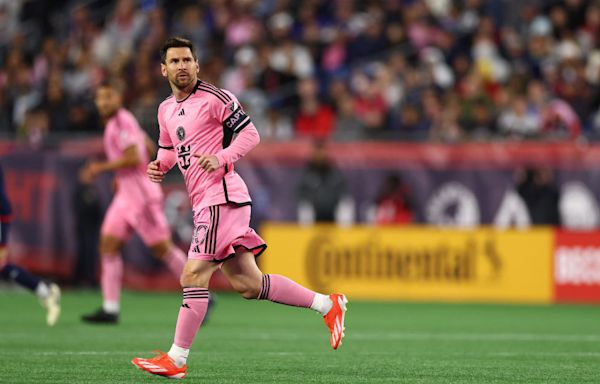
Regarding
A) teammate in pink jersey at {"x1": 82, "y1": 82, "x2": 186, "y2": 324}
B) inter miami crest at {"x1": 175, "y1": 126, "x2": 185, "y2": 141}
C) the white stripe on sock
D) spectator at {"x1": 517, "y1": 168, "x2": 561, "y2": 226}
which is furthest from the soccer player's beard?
spectator at {"x1": 517, "y1": 168, "x2": 561, "y2": 226}

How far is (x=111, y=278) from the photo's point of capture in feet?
42.9

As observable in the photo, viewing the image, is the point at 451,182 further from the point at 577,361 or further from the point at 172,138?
the point at 172,138

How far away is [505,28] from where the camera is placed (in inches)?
875

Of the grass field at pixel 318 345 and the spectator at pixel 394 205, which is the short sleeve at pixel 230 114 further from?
the spectator at pixel 394 205

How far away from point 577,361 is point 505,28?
44.2 ft

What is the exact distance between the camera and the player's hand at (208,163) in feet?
25.9

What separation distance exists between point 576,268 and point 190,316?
10.8 metres

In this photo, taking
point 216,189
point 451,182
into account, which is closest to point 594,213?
point 451,182

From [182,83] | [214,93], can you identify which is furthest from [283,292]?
[182,83]

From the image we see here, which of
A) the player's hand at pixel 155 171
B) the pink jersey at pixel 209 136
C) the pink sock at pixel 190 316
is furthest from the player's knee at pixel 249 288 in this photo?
the player's hand at pixel 155 171

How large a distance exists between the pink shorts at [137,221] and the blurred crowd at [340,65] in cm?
598

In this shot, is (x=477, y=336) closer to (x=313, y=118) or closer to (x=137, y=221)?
(x=137, y=221)

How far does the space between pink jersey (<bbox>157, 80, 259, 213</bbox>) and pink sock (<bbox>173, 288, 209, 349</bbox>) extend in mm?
577

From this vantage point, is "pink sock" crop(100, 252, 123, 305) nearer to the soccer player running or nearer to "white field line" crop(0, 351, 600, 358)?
the soccer player running
